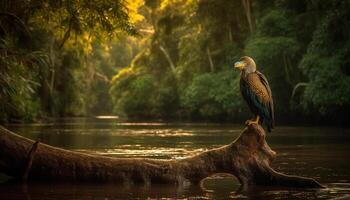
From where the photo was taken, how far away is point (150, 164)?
588 inches

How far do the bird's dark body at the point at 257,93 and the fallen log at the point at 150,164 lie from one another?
1.69ft

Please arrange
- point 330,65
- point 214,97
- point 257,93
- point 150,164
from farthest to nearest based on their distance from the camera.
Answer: point 214,97 < point 330,65 < point 257,93 < point 150,164

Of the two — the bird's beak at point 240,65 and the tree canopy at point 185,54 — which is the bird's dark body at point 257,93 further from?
the tree canopy at point 185,54

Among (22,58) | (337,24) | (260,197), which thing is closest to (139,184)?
(260,197)

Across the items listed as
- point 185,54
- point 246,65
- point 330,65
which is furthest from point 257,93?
point 185,54

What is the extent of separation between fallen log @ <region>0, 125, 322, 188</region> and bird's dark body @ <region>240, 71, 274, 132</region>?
0.52 metres

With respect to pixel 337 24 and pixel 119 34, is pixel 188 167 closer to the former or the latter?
pixel 119 34

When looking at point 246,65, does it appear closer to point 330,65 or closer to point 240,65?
point 240,65

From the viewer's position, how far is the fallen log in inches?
585

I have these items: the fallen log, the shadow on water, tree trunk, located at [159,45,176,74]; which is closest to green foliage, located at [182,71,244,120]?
tree trunk, located at [159,45,176,74]

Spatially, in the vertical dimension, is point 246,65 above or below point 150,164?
above

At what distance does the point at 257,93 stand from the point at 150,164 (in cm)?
240

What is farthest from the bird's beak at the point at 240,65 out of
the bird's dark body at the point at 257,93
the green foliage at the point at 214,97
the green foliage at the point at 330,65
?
the green foliage at the point at 214,97

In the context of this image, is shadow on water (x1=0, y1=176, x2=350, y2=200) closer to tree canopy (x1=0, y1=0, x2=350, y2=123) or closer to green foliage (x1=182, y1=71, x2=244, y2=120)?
tree canopy (x1=0, y1=0, x2=350, y2=123)
